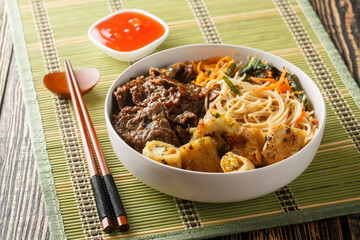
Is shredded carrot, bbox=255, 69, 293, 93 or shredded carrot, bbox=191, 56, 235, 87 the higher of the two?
shredded carrot, bbox=191, 56, 235, 87

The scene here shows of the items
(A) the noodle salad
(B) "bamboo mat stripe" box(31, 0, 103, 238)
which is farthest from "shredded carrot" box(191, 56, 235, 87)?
(B) "bamboo mat stripe" box(31, 0, 103, 238)

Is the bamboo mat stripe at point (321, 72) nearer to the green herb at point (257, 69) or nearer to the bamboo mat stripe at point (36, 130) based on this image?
the green herb at point (257, 69)

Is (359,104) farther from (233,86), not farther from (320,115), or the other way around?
(233,86)

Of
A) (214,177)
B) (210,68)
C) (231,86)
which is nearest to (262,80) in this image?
(231,86)

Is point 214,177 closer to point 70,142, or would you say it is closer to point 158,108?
point 158,108

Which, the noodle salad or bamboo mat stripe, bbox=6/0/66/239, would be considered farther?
the noodle salad

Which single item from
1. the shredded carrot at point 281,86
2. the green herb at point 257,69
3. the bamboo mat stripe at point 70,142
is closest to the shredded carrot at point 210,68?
the green herb at point 257,69

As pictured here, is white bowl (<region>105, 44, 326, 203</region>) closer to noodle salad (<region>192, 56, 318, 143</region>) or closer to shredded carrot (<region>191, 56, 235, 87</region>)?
noodle salad (<region>192, 56, 318, 143</region>)

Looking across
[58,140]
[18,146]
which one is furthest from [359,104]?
[18,146]
